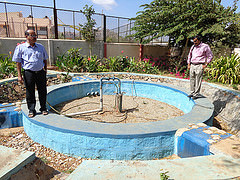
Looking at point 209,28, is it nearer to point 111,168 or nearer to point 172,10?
point 172,10

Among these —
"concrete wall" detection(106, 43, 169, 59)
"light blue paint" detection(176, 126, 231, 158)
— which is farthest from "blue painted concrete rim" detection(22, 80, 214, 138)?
"concrete wall" detection(106, 43, 169, 59)

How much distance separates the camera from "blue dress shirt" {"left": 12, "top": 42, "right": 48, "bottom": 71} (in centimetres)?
310

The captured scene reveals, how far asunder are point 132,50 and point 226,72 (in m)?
6.36

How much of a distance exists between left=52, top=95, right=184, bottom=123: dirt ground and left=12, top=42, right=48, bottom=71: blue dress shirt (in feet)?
5.90

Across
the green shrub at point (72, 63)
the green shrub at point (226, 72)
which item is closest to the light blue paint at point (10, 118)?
the green shrub at point (72, 63)

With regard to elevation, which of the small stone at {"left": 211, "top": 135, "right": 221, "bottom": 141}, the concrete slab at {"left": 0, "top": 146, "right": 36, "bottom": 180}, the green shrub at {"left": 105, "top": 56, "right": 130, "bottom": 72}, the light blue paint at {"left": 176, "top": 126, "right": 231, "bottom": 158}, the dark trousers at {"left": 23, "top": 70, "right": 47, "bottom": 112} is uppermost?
the green shrub at {"left": 105, "top": 56, "right": 130, "bottom": 72}

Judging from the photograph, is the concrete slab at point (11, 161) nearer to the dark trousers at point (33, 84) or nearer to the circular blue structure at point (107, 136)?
the circular blue structure at point (107, 136)

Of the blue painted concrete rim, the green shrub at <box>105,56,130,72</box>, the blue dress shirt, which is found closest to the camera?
the blue painted concrete rim

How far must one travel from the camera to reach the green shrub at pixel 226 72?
Answer: 6.57m

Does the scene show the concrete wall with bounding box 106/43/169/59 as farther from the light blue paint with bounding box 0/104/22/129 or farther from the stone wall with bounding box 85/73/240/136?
the light blue paint with bounding box 0/104/22/129

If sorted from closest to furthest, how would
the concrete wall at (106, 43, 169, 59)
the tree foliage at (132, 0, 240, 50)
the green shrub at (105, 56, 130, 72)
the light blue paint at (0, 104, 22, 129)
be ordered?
1. the light blue paint at (0, 104, 22, 129)
2. the tree foliage at (132, 0, 240, 50)
3. the green shrub at (105, 56, 130, 72)
4. the concrete wall at (106, 43, 169, 59)

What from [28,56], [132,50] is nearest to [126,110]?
[28,56]

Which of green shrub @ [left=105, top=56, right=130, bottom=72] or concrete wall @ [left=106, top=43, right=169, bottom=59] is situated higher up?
concrete wall @ [left=106, top=43, right=169, bottom=59]

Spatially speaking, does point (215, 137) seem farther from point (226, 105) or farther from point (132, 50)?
point (132, 50)
